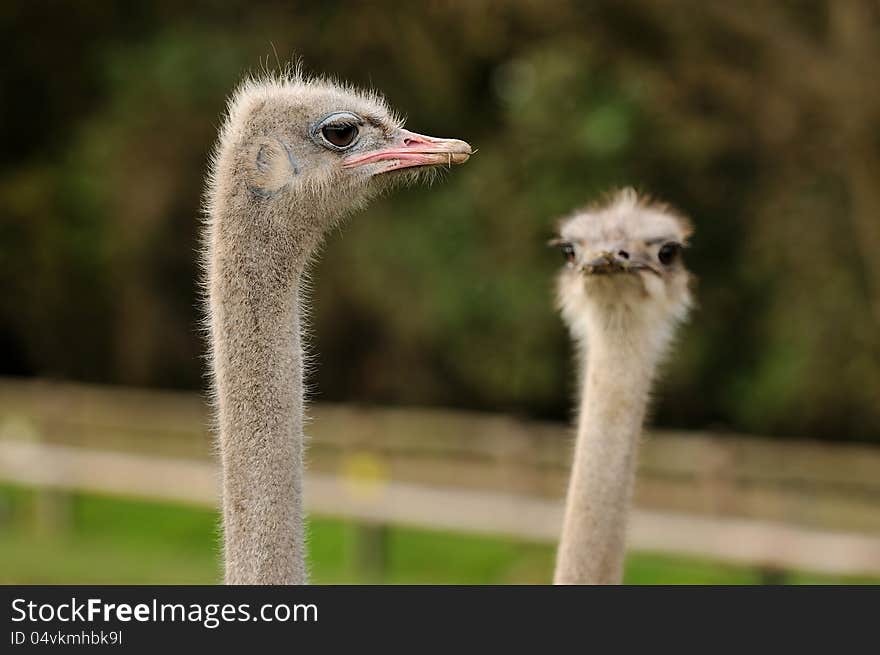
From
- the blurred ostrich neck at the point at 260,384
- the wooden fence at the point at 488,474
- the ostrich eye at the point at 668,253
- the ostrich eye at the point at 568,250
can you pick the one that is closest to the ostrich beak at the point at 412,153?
the blurred ostrich neck at the point at 260,384

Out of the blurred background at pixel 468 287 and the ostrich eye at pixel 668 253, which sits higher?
the blurred background at pixel 468 287

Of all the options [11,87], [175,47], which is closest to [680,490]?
[175,47]

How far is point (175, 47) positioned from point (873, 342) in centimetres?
803

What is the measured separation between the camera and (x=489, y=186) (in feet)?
42.0

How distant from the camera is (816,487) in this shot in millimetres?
10430

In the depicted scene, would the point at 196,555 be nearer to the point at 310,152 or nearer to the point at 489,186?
the point at 489,186

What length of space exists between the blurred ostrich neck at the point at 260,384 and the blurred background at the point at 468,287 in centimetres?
585

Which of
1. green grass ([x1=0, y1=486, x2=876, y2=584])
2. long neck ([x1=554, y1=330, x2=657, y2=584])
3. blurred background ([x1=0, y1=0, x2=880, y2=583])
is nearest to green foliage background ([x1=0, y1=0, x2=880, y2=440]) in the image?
blurred background ([x1=0, y1=0, x2=880, y2=583])

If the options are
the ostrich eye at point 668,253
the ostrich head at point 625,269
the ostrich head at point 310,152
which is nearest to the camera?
the ostrich head at point 310,152

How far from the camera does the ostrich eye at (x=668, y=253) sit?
150 inches

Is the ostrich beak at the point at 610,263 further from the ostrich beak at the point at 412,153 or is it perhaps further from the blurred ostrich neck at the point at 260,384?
the blurred ostrich neck at the point at 260,384

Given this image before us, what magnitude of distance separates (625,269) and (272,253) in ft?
4.04

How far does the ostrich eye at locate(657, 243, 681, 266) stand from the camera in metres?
3.82

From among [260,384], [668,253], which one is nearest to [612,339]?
[668,253]
